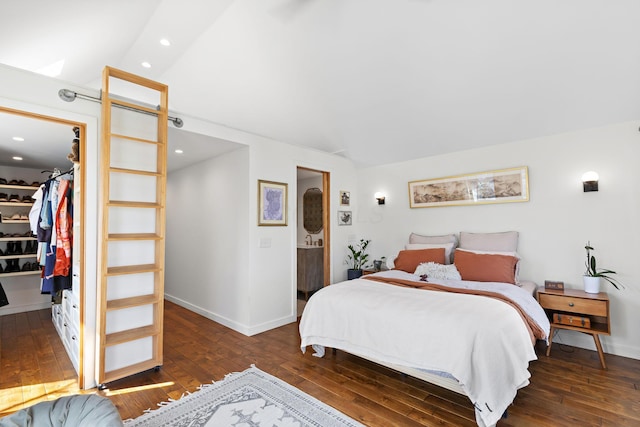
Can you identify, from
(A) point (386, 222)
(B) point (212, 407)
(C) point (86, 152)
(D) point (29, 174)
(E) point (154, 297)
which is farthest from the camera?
(A) point (386, 222)

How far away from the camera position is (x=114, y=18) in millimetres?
2174

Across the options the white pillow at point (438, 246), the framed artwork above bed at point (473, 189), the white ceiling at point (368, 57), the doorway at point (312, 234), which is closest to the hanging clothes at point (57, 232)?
the white ceiling at point (368, 57)

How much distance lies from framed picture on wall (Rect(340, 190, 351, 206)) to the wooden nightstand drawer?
286 centimetres

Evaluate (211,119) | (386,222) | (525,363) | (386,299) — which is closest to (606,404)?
(525,363)

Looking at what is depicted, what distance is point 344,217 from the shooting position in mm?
4988

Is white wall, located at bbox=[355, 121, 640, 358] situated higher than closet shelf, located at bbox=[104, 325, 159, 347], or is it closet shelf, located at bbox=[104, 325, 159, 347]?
white wall, located at bbox=[355, 121, 640, 358]

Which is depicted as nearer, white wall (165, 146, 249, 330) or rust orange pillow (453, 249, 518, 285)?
rust orange pillow (453, 249, 518, 285)

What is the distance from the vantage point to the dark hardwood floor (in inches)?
81.4

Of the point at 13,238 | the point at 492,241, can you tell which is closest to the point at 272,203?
the point at 492,241

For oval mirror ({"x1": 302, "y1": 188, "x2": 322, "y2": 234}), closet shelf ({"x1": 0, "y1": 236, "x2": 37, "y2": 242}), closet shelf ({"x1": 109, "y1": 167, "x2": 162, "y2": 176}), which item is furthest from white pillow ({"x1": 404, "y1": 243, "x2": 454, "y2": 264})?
closet shelf ({"x1": 0, "y1": 236, "x2": 37, "y2": 242})

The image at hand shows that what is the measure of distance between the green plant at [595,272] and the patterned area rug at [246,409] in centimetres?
275

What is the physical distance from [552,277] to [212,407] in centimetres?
361

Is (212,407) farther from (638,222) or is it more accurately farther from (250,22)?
(638,222)

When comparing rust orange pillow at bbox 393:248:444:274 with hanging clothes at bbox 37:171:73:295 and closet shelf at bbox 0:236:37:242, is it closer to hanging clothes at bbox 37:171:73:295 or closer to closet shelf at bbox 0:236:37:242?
hanging clothes at bbox 37:171:73:295
